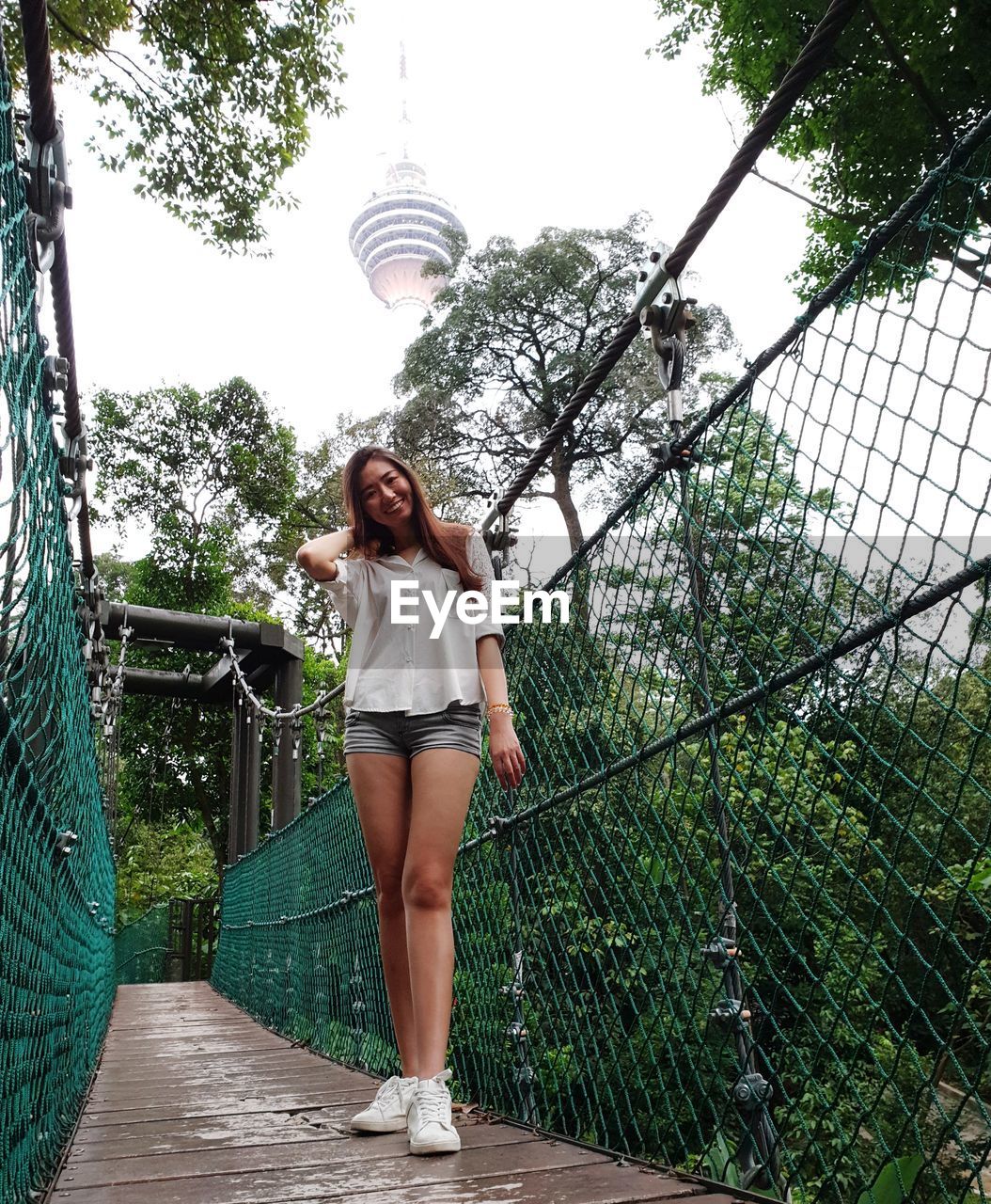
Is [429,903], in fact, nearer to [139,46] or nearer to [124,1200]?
[124,1200]

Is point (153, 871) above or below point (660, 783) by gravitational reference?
above

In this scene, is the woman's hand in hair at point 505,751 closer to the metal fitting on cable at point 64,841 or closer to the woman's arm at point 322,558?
the woman's arm at point 322,558

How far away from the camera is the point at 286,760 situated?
7453 millimetres

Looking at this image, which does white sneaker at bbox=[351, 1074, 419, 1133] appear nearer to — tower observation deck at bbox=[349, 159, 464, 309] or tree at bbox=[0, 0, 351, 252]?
tree at bbox=[0, 0, 351, 252]

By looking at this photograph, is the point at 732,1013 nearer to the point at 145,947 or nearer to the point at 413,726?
the point at 413,726

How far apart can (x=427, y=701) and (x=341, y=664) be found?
13.7 meters

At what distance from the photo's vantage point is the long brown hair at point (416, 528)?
1769mm

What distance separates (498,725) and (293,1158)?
2.25 ft

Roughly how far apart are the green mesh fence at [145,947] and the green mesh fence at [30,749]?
8659 mm

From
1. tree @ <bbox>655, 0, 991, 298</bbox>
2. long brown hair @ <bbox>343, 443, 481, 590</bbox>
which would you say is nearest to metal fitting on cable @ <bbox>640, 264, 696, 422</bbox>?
long brown hair @ <bbox>343, 443, 481, 590</bbox>

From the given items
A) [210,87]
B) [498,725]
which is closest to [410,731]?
[498,725]

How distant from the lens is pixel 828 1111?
107 centimetres

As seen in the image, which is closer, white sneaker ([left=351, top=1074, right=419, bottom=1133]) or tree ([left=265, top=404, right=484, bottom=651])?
white sneaker ([left=351, top=1074, right=419, bottom=1133])

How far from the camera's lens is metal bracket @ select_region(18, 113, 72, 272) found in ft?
4.26
